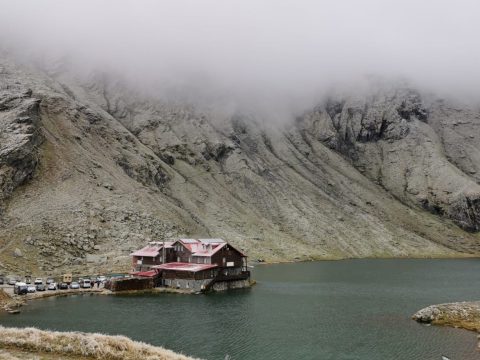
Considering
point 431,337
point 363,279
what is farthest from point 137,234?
point 431,337

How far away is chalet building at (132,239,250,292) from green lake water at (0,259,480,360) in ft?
16.0

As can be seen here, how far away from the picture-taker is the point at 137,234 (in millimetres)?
124250

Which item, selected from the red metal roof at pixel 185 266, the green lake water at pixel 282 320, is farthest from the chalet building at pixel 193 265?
the green lake water at pixel 282 320

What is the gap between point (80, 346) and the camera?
130 ft

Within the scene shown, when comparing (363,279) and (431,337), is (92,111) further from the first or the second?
(431,337)

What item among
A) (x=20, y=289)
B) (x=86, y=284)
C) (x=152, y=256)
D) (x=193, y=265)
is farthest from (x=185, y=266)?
(x=20, y=289)

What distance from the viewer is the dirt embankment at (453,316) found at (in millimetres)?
67625

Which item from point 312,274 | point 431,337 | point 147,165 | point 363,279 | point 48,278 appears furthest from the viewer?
point 147,165

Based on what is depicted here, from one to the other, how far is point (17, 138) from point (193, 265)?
62431mm

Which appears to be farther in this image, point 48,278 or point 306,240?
point 306,240

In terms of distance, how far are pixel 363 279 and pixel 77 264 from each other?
215ft

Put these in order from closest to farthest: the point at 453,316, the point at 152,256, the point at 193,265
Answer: the point at 453,316
the point at 193,265
the point at 152,256

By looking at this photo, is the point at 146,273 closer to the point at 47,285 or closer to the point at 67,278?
the point at 67,278

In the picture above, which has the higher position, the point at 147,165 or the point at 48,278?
the point at 147,165
